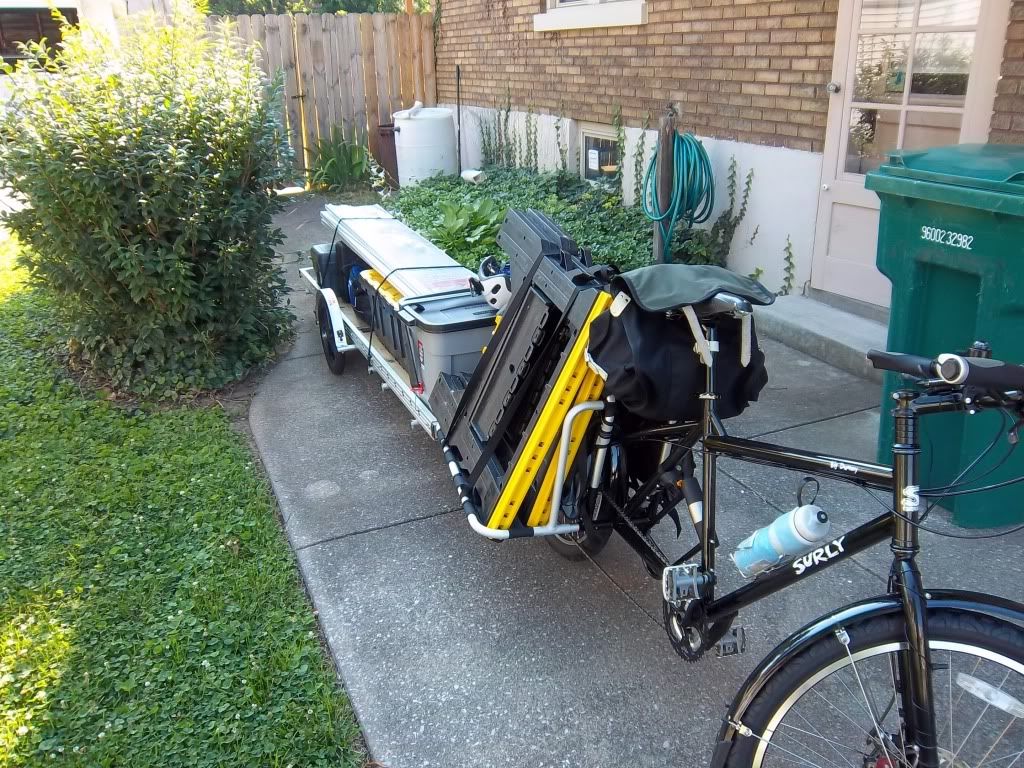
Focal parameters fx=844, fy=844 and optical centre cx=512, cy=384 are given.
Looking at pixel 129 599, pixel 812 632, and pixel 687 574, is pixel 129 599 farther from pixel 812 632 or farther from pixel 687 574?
pixel 812 632

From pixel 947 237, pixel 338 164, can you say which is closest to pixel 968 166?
pixel 947 237

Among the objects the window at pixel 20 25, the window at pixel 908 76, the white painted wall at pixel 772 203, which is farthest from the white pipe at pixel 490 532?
the window at pixel 20 25

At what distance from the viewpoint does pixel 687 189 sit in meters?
6.32

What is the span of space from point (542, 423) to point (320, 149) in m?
9.48

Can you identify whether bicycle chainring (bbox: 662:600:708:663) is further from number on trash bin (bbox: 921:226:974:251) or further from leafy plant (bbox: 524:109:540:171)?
leafy plant (bbox: 524:109:540:171)

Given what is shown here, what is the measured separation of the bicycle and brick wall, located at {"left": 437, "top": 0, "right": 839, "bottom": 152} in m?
3.97

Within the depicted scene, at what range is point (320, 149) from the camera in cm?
1123

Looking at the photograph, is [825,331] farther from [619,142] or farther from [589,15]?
[589,15]

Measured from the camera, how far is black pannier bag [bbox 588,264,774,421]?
7.47ft

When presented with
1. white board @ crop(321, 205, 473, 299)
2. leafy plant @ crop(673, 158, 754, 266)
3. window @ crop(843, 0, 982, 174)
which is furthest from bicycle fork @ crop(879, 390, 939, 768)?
leafy plant @ crop(673, 158, 754, 266)

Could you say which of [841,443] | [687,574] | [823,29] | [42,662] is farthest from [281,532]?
[823,29]

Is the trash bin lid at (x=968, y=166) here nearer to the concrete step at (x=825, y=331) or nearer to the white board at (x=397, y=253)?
the concrete step at (x=825, y=331)

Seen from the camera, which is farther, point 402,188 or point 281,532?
point 402,188

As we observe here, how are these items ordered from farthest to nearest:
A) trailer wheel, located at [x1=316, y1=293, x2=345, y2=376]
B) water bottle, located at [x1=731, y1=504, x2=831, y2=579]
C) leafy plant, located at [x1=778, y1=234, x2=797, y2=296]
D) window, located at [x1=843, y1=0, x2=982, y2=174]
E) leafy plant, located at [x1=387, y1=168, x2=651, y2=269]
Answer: leafy plant, located at [x1=387, y1=168, x2=651, y2=269] < leafy plant, located at [x1=778, y1=234, x2=797, y2=296] < trailer wheel, located at [x1=316, y1=293, x2=345, y2=376] < window, located at [x1=843, y1=0, x2=982, y2=174] < water bottle, located at [x1=731, y1=504, x2=831, y2=579]
